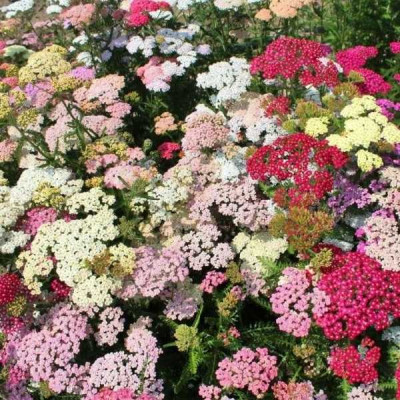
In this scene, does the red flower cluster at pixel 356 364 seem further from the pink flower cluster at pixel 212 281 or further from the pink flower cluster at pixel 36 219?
the pink flower cluster at pixel 36 219

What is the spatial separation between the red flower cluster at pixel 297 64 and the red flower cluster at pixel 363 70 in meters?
0.44

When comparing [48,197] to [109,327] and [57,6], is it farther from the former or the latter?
[57,6]

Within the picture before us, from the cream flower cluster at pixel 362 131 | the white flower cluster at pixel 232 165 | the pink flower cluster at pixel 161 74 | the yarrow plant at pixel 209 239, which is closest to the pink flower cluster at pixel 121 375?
the yarrow plant at pixel 209 239

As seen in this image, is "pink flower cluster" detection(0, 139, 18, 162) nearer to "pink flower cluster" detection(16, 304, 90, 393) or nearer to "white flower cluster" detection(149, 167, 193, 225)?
"white flower cluster" detection(149, 167, 193, 225)

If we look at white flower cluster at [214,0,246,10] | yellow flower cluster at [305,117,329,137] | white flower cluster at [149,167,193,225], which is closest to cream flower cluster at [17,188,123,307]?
white flower cluster at [149,167,193,225]

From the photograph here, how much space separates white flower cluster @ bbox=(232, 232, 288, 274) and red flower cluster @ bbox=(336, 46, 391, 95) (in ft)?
6.58

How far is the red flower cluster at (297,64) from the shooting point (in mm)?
5332

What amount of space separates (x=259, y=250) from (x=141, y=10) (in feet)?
12.1

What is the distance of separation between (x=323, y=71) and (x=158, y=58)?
228 centimetres

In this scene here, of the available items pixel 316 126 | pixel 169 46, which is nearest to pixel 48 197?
pixel 316 126

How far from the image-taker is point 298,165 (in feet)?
14.8

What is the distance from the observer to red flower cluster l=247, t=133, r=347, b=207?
4.37 m

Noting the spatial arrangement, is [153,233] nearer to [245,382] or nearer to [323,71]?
[245,382]

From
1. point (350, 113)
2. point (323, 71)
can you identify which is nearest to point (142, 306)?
point (350, 113)
